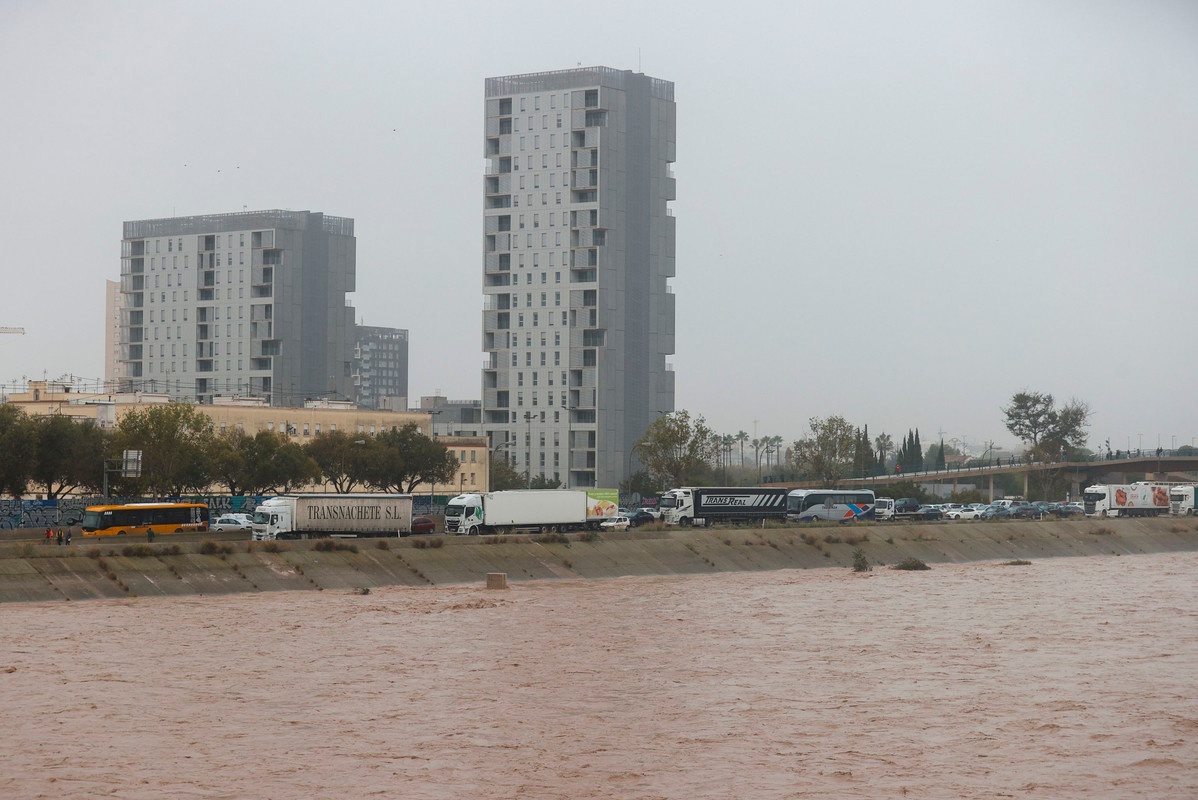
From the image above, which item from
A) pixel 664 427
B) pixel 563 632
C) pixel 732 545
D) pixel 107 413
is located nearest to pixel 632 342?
pixel 664 427

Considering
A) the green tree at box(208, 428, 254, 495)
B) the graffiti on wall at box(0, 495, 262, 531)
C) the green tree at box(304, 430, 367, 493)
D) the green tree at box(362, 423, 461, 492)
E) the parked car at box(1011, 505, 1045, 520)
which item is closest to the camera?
the graffiti on wall at box(0, 495, 262, 531)

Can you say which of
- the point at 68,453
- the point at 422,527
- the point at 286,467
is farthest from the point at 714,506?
the point at 68,453

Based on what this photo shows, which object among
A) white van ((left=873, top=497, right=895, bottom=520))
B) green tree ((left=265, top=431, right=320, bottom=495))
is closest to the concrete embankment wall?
white van ((left=873, top=497, right=895, bottom=520))

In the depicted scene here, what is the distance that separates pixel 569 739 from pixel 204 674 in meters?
13.2

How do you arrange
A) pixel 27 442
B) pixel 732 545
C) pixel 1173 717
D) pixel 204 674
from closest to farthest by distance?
pixel 1173 717 < pixel 204 674 < pixel 732 545 < pixel 27 442

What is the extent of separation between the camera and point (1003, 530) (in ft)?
335

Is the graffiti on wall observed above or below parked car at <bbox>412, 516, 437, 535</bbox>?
above

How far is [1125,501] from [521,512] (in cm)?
6750

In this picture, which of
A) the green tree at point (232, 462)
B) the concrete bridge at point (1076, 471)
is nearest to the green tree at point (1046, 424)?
the concrete bridge at point (1076, 471)

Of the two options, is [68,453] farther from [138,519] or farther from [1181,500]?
[1181,500]

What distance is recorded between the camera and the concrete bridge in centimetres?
16925

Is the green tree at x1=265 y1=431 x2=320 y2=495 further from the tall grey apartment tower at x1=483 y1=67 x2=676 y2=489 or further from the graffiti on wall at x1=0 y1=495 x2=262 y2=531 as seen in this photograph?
the tall grey apartment tower at x1=483 y1=67 x2=676 y2=489

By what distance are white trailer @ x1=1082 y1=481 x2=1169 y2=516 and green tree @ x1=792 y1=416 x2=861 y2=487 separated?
2783 centimetres

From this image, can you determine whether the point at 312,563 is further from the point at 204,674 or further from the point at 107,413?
the point at 107,413
